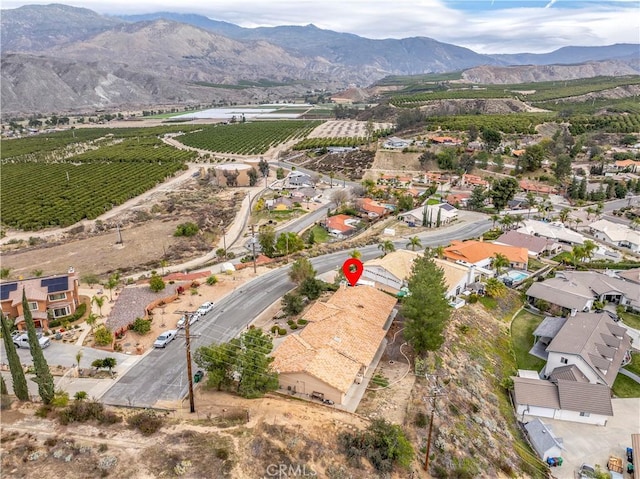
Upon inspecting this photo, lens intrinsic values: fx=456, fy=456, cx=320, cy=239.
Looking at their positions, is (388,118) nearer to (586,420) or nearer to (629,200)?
(629,200)

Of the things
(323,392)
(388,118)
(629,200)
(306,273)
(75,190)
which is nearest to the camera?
(323,392)

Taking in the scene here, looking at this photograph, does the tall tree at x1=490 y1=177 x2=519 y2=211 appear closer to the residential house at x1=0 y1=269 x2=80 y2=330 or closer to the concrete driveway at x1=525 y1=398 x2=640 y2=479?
the concrete driveway at x1=525 y1=398 x2=640 y2=479

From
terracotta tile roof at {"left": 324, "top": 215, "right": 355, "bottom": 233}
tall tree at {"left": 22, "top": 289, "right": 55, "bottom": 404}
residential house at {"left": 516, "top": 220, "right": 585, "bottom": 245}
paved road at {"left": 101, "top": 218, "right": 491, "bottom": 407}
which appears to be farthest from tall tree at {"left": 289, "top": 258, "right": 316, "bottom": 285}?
residential house at {"left": 516, "top": 220, "right": 585, "bottom": 245}

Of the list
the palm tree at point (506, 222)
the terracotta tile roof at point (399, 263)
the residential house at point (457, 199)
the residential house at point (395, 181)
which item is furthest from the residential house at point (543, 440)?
the residential house at point (395, 181)

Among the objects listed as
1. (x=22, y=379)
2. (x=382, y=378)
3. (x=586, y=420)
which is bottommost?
(x=586, y=420)

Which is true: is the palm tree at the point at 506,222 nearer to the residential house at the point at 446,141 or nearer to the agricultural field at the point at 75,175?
the residential house at the point at 446,141

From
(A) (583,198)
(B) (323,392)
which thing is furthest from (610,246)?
(B) (323,392)
